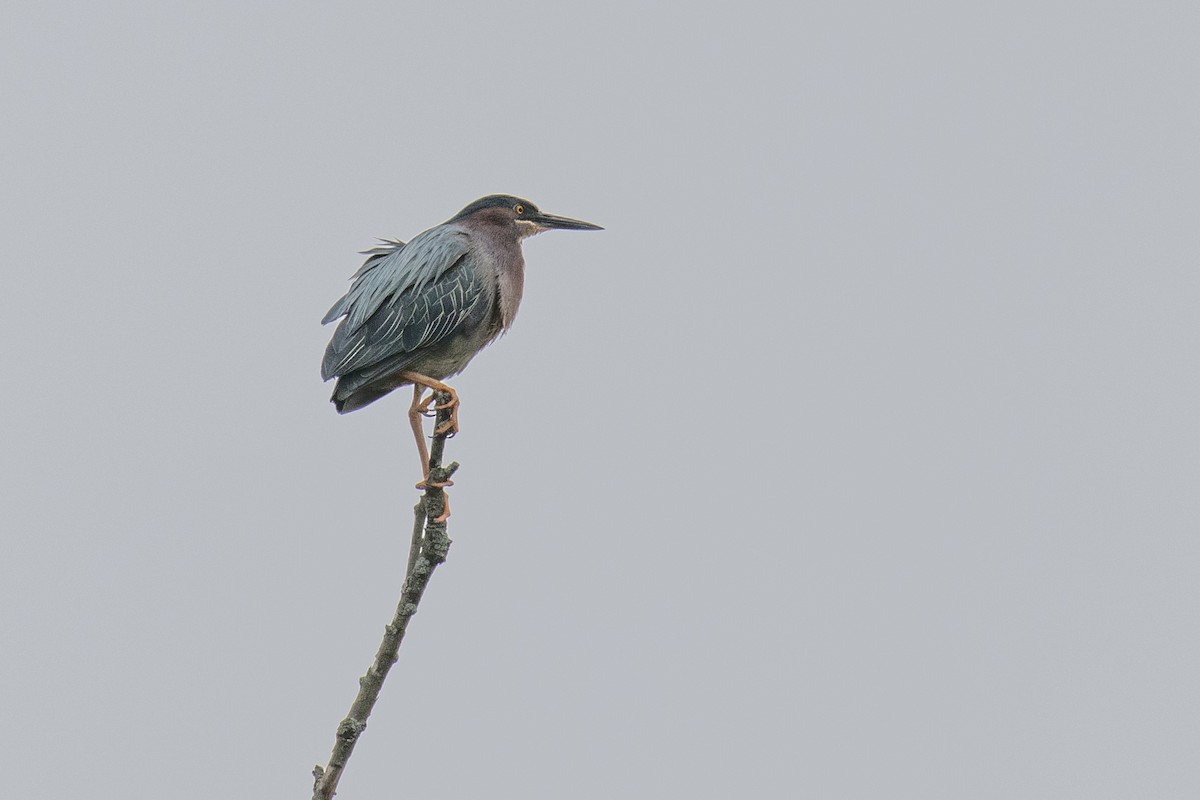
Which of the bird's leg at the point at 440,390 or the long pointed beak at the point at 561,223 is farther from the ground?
the long pointed beak at the point at 561,223

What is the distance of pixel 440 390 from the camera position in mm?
7879

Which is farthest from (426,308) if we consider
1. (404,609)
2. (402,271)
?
(404,609)

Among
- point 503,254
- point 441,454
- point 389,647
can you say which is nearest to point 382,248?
point 503,254

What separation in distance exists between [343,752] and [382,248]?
14.9ft

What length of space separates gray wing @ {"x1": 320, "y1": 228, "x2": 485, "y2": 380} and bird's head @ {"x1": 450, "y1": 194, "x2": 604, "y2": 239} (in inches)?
15.6

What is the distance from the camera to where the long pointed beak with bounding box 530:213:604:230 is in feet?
32.1

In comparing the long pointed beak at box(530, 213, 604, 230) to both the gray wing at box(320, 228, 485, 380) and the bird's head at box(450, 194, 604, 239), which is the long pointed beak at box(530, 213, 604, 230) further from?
the gray wing at box(320, 228, 485, 380)

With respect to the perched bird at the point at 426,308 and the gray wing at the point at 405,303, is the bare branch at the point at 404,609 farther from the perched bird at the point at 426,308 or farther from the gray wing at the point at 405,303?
the gray wing at the point at 405,303

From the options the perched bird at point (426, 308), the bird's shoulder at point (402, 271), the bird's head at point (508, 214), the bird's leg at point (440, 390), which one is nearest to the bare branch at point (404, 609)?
the bird's leg at point (440, 390)

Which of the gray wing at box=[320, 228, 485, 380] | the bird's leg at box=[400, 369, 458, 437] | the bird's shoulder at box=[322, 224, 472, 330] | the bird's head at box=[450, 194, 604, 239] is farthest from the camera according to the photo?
the bird's head at box=[450, 194, 604, 239]

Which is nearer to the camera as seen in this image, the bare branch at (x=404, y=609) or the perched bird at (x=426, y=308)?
the bare branch at (x=404, y=609)

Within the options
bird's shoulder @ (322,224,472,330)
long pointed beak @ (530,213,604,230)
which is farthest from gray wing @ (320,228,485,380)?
long pointed beak @ (530,213,604,230)

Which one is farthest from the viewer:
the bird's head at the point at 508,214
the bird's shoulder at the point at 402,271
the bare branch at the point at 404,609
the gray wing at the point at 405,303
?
the bird's head at the point at 508,214

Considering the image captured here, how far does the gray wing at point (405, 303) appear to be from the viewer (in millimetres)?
8336
